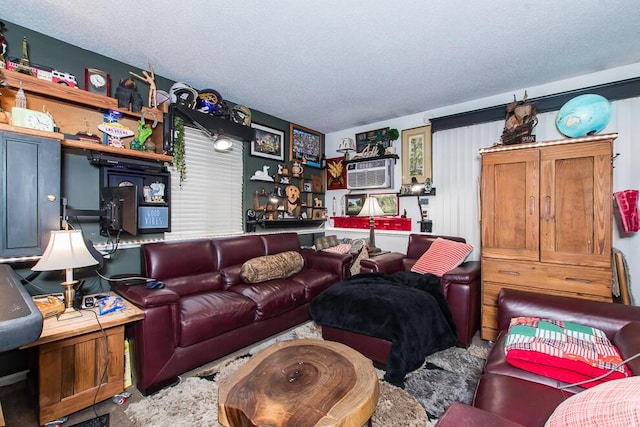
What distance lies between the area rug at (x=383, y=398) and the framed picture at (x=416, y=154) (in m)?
2.38

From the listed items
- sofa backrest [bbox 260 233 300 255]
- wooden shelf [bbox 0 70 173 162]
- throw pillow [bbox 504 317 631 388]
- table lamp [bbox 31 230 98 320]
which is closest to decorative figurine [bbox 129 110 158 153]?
wooden shelf [bbox 0 70 173 162]

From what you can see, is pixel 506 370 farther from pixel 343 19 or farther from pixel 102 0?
pixel 102 0

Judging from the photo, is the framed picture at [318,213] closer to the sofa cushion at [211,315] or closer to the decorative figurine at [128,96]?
the sofa cushion at [211,315]

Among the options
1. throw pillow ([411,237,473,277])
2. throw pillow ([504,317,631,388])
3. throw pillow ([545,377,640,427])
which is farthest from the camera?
throw pillow ([411,237,473,277])

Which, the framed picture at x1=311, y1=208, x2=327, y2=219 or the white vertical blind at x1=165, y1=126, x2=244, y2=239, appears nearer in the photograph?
the white vertical blind at x1=165, y1=126, x2=244, y2=239

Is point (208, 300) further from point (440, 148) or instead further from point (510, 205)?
point (440, 148)

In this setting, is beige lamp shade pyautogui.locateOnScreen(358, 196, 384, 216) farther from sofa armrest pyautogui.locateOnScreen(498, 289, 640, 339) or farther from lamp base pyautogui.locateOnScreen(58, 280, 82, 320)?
lamp base pyautogui.locateOnScreen(58, 280, 82, 320)

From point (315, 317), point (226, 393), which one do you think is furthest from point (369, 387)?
point (315, 317)

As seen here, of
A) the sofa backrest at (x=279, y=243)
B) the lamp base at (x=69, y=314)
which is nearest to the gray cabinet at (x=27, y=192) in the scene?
the lamp base at (x=69, y=314)

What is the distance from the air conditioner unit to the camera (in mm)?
4078

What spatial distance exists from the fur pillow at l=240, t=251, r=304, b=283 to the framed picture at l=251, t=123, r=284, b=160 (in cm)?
152

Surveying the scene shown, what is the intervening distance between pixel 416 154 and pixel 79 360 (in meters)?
3.97

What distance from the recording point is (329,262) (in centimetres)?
340

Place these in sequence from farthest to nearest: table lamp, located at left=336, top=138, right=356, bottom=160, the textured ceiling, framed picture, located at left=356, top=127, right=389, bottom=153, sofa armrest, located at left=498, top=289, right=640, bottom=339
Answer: table lamp, located at left=336, top=138, right=356, bottom=160 < framed picture, located at left=356, top=127, right=389, bottom=153 < the textured ceiling < sofa armrest, located at left=498, top=289, right=640, bottom=339
